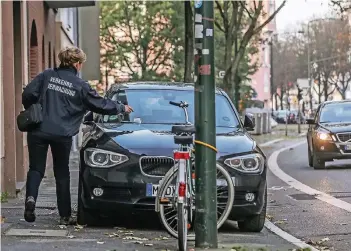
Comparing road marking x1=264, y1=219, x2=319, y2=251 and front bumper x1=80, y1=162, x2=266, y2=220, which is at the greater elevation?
front bumper x1=80, y1=162, x2=266, y2=220

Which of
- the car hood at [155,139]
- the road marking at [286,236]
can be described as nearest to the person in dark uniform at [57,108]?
the car hood at [155,139]

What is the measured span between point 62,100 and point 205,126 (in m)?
1.97

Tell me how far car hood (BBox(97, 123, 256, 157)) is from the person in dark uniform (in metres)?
0.32

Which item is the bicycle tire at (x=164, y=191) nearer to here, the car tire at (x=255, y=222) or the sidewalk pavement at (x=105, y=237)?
the sidewalk pavement at (x=105, y=237)

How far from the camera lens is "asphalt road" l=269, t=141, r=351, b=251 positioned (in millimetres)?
9215

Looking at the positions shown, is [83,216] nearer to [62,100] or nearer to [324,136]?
[62,100]

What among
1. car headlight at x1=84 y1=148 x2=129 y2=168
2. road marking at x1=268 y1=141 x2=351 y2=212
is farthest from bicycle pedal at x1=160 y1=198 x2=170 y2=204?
road marking at x1=268 y1=141 x2=351 y2=212

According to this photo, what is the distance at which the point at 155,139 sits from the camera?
8945 mm

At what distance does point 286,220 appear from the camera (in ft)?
35.1

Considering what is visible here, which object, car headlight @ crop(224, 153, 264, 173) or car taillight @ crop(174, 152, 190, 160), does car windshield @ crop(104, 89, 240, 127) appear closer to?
car headlight @ crop(224, 153, 264, 173)

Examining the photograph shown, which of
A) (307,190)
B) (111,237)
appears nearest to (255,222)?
(111,237)

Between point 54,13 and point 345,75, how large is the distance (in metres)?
63.9

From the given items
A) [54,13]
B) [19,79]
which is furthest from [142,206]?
[54,13]

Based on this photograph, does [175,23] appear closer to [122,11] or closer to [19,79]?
[122,11]
